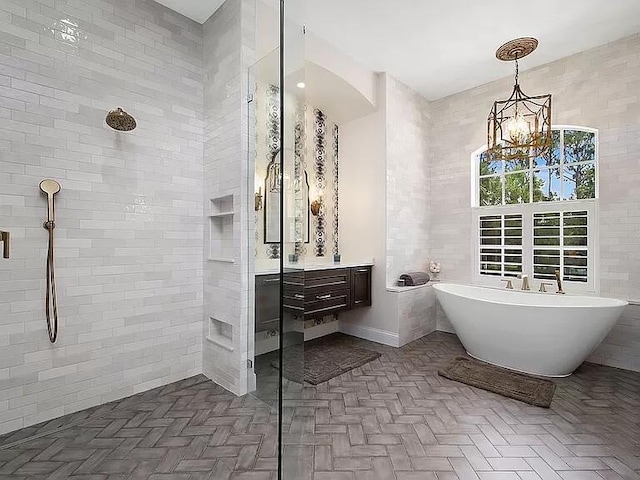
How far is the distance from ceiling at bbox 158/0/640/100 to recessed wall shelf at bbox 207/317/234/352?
8.90 feet

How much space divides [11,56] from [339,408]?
320 centimetres

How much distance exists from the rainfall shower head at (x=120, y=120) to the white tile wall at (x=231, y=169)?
2.14 ft

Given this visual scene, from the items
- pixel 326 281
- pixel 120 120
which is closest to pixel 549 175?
pixel 326 281

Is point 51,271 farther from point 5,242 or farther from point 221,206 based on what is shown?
point 221,206

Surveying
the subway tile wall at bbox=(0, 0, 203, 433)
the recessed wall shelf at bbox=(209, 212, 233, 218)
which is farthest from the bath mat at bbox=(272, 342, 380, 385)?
the recessed wall shelf at bbox=(209, 212, 233, 218)

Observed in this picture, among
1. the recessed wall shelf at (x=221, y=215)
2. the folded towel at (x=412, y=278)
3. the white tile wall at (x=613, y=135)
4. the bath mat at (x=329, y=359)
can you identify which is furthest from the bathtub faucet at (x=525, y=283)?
the recessed wall shelf at (x=221, y=215)

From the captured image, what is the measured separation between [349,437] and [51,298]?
216 centimetres

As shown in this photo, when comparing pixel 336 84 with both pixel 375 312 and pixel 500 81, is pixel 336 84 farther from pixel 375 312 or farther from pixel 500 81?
pixel 375 312

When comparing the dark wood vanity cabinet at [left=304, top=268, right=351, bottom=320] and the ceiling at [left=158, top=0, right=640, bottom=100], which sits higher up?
the ceiling at [left=158, top=0, right=640, bottom=100]

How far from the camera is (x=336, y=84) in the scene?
3680mm

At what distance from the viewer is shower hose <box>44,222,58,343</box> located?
217 cm

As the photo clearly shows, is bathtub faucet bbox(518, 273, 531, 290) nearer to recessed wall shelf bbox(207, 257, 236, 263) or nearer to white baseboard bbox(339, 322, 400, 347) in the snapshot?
white baseboard bbox(339, 322, 400, 347)

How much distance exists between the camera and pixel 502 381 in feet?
9.25

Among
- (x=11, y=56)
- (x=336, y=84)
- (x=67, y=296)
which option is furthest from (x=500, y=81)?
(x=67, y=296)
